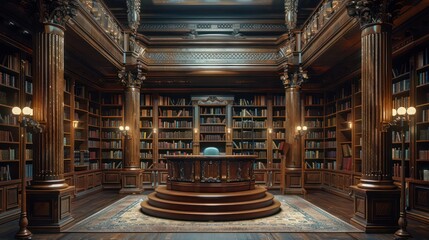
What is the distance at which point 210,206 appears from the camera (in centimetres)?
737

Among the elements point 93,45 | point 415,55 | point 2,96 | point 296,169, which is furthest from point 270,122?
point 2,96

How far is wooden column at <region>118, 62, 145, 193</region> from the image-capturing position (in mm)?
11367

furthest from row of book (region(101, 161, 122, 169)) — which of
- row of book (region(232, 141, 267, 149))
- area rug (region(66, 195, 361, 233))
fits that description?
area rug (region(66, 195, 361, 233))

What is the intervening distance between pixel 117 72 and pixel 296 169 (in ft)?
19.8

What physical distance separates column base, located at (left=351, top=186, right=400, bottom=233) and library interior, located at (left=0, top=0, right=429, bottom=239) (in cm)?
2

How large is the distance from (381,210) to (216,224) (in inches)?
109

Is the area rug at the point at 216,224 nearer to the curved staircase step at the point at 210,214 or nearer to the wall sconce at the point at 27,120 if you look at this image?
the curved staircase step at the point at 210,214

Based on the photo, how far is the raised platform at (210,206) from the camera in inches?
283

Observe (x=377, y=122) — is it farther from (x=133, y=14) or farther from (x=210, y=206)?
(x=133, y=14)

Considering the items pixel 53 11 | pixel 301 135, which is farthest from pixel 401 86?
Result: pixel 53 11

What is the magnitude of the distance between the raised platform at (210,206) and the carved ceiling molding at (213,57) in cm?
461

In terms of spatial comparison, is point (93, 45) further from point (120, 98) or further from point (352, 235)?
point (352, 235)

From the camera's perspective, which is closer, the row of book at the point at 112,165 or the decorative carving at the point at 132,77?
the decorative carving at the point at 132,77

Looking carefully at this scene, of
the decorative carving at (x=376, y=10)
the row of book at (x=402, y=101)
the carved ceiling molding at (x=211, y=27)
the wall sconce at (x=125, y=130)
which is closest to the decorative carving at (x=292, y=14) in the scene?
the carved ceiling molding at (x=211, y=27)
